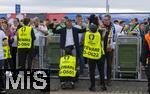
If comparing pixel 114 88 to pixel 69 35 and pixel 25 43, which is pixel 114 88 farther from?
pixel 25 43

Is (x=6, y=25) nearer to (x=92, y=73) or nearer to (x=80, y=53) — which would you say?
(x=80, y=53)

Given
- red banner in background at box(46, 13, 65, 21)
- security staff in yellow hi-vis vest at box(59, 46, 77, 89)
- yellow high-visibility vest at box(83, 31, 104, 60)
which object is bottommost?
security staff in yellow hi-vis vest at box(59, 46, 77, 89)

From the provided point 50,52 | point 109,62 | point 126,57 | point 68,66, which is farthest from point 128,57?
point 50,52

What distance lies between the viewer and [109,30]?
13844 mm

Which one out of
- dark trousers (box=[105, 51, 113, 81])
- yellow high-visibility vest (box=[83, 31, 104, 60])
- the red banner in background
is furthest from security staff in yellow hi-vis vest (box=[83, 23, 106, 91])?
the red banner in background

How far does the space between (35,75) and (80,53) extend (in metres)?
6.59

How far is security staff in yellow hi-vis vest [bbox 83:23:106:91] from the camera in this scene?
522 inches

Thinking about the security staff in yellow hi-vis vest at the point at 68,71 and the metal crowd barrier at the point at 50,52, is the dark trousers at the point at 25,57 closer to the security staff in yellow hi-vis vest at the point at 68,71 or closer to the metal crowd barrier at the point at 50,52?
the metal crowd barrier at the point at 50,52

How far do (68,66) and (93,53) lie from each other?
2.81 feet

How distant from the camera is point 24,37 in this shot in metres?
15.1

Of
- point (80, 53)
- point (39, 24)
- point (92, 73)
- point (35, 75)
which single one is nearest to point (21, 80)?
point (35, 75)

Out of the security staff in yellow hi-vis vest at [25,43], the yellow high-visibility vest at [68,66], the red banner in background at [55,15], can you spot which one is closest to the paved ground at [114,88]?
the yellow high-visibility vest at [68,66]

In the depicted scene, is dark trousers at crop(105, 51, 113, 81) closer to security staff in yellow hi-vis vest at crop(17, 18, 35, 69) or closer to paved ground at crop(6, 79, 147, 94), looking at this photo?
paved ground at crop(6, 79, 147, 94)

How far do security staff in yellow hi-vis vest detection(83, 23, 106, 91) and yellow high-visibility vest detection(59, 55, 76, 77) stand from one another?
1.52 feet
